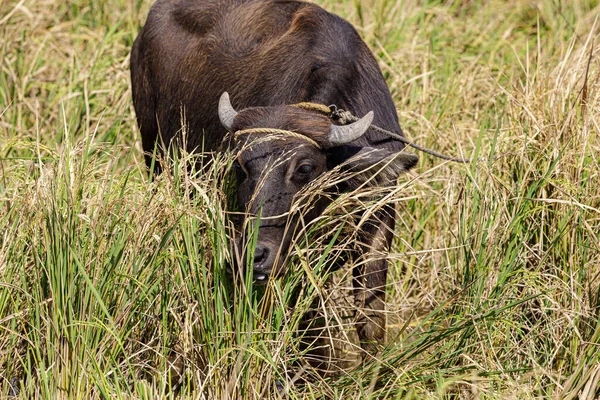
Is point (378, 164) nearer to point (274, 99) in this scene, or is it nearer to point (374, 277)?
point (374, 277)

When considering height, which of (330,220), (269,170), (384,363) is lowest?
(384,363)

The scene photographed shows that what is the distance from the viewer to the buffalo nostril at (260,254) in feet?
13.2

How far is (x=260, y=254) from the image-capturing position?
402 cm

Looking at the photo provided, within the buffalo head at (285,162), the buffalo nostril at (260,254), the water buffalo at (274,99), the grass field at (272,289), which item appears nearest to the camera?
the grass field at (272,289)

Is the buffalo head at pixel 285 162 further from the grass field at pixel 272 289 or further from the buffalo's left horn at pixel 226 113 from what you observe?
the grass field at pixel 272 289

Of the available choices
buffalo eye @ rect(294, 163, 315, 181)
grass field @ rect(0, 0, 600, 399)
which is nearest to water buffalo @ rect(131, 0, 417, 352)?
buffalo eye @ rect(294, 163, 315, 181)

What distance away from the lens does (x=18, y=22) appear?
292 inches

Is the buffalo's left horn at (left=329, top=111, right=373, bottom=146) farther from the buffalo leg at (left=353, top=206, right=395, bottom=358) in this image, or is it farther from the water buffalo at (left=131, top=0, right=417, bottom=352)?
the buffalo leg at (left=353, top=206, right=395, bottom=358)

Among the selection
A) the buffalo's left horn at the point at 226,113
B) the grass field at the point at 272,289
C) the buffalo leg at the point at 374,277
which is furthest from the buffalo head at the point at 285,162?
the buffalo leg at the point at 374,277

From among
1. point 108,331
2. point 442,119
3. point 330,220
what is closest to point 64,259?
point 108,331

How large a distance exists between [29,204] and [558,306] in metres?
2.27

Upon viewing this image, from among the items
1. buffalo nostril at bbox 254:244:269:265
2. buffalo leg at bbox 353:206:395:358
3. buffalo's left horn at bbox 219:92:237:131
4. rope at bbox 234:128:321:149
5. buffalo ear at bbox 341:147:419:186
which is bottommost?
buffalo leg at bbox 353:206:395:358

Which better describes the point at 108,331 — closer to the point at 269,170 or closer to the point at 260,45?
the point at 269,170

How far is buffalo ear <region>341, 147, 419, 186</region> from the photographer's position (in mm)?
4480
